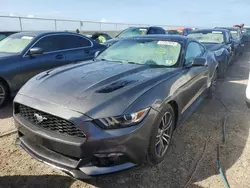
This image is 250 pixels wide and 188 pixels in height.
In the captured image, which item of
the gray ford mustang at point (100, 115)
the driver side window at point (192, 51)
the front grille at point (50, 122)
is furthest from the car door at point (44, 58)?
the driver side window at point (192, 51)

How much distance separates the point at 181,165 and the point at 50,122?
164 cm

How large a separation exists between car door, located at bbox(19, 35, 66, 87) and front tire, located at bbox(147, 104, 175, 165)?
3.31 meters

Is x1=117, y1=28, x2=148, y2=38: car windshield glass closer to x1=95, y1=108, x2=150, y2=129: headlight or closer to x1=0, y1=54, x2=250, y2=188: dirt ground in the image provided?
x1=0, y1=54, x2=250, y2=188: dirt ground

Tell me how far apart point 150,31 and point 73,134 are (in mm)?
9824

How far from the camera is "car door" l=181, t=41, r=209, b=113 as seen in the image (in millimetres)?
3397

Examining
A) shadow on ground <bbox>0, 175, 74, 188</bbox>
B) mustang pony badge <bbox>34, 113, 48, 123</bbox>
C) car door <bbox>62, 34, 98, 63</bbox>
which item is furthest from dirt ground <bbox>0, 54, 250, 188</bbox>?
car door <bbox>62, 34, 98, 63</bbox>

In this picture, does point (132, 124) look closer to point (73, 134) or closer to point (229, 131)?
point (73, 134)

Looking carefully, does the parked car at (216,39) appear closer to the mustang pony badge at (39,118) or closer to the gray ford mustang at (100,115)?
the gray ford mustang at (100,115)

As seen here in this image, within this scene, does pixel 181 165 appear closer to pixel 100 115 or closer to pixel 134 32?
pixel 100 115

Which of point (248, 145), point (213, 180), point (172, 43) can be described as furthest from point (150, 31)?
point (213, 180)

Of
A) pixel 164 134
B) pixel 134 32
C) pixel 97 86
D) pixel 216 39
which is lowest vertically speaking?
pixel 164 134

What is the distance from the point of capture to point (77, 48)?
19.9 ft

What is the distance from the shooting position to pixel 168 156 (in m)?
3.00

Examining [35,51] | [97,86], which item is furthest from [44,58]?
[97,86]
